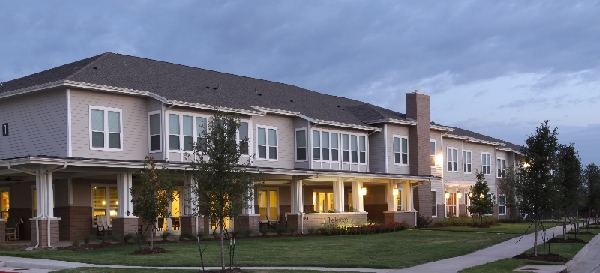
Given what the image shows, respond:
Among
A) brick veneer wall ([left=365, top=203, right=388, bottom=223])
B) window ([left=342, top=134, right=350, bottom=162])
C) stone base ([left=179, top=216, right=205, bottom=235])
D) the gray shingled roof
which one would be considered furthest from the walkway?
brick veneer wall ([left=365, top=203, right=388, bottom=223])

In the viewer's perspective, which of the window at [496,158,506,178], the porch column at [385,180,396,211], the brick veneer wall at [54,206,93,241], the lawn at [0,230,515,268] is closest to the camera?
the lawn at [0,230,515,268]

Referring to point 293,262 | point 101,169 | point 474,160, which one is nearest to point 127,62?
point 101,169

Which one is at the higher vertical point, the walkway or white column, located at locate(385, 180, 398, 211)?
white column, located at locate(385, 180, 398, 211)

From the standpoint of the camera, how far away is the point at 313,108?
142ft

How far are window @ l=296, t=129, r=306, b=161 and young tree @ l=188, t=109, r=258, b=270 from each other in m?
22.6

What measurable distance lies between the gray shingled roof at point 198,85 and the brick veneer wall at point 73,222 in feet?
19.0

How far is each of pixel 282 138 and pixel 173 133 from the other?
8416 millimetres

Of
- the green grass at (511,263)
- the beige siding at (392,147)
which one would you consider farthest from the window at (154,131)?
the beige siding at (392,147)

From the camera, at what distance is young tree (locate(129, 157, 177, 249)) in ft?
79.8

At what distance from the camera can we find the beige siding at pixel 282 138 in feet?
123

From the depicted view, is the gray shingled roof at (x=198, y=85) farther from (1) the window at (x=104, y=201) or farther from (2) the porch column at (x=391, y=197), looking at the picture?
(1) the window at (x=104, y=201)

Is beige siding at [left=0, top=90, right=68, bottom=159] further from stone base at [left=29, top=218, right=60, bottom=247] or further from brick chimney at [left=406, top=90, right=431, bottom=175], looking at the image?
brick chimney at [left=406, top=90, right=431, bottom=175]

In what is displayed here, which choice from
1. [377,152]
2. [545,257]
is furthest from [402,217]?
[545,257]

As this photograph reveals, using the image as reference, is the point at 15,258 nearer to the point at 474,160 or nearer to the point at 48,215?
the point at 48,215
